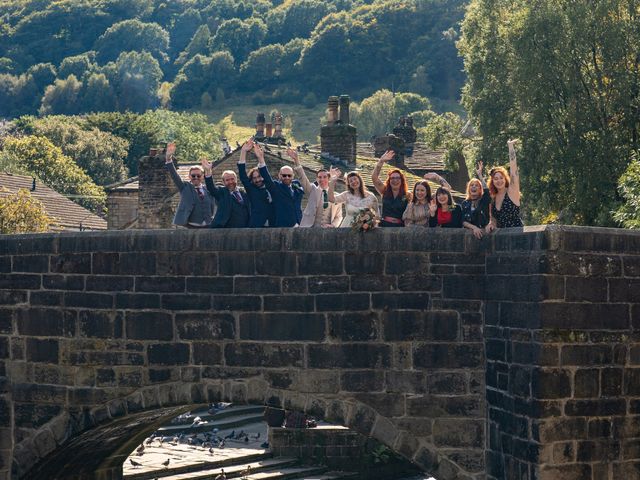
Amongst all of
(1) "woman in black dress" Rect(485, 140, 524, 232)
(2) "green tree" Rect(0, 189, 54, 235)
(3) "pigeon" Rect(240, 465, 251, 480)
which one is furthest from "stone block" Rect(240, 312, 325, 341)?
(2) "green tree" Rect(0, 189, 54, 235)

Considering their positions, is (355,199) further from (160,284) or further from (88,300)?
(88,300)

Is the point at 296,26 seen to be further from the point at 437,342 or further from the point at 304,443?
the point at 437,342

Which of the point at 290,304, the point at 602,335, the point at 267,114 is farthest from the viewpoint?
the point at 267,114

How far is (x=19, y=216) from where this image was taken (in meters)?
45.0

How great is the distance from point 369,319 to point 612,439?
274cm

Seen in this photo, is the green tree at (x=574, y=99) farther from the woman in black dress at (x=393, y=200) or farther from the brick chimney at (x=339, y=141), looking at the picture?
the woman in black dress at (x=393, y=200)

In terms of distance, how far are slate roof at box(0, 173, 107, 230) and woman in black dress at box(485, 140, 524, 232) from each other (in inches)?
1443

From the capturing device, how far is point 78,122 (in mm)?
106938

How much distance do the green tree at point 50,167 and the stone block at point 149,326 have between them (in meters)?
63.1

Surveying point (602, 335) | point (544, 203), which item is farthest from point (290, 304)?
point (544, 203)

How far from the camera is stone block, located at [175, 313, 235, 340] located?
1698 cm

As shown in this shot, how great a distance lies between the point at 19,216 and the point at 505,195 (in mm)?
30791

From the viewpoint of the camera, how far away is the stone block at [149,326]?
17297mm

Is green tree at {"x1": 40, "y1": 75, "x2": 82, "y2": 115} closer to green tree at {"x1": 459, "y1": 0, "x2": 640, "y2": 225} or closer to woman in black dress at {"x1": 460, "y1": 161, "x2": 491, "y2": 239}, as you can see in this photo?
green tree at {"x1": 459, "y1": 0, "x2": 640, "y2": 225}
